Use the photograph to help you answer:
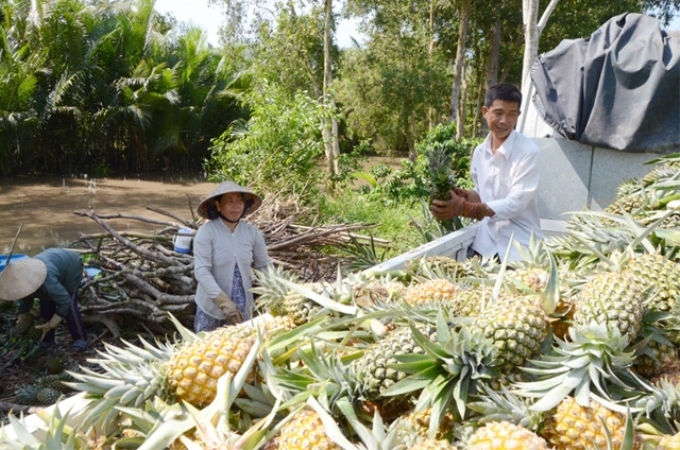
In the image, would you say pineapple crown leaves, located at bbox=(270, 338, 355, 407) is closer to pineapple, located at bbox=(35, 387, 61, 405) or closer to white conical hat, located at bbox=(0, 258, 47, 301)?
pineapple, located at bbox=(35, 387, 61, 405)

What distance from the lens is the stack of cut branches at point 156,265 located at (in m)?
6.57

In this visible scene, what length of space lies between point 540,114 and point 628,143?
1.10 meters

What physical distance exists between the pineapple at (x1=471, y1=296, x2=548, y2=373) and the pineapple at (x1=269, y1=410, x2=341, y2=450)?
461 mm

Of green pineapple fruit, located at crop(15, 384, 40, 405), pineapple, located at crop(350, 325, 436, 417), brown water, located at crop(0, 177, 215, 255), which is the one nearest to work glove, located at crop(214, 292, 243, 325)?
green pineapple fruit, located at crop(15, 384, 40, 405)

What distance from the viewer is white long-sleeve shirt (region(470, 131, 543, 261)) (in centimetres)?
388

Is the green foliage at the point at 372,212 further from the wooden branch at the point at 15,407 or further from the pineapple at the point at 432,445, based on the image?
the pineapple at the point at 432,445

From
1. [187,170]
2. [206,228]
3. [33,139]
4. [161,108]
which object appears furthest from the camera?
[187,170]

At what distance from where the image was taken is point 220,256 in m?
4.49

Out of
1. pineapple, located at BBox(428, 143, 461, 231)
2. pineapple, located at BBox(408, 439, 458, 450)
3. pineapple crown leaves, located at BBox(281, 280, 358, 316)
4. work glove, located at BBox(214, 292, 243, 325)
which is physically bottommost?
work glove, located at BBox(214, 292, 243, 325)

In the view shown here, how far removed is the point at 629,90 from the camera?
20.1ft

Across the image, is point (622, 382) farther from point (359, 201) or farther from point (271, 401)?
point (359, 201)

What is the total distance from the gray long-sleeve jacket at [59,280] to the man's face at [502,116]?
Result: 15.3ft

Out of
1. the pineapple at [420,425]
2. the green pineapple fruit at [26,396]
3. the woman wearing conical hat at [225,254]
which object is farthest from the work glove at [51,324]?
the pineapple at [420,425]

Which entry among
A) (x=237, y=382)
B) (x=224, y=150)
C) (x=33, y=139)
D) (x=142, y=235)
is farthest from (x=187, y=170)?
(x=237, y=382)
